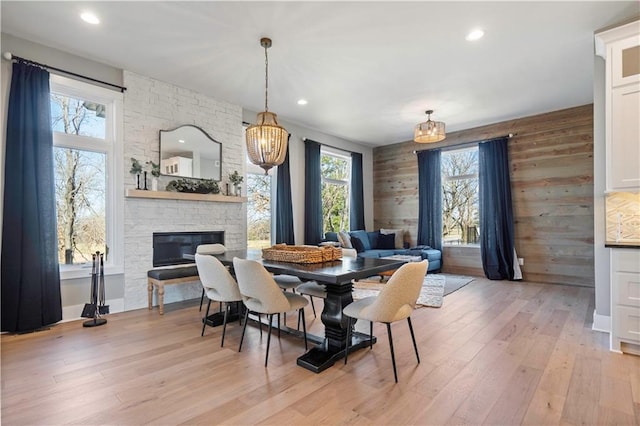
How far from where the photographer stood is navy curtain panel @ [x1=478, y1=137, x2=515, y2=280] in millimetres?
5645

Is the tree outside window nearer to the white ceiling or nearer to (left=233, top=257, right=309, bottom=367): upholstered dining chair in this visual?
the white ceiling

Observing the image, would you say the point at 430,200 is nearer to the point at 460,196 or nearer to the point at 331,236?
the point at 460,196

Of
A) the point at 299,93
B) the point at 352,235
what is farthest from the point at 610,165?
the point at 352,235

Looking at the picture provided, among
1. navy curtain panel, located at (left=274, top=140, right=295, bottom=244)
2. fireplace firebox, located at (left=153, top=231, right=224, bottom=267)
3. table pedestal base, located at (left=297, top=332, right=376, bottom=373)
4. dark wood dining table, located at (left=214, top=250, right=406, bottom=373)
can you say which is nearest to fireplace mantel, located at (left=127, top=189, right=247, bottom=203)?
fireplace firebox, located at (left=153, top=231, right=224, bottom=267)

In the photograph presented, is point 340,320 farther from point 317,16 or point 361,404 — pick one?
point 317,16

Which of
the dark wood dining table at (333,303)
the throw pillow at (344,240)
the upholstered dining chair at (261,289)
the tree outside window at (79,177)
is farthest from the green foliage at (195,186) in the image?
the throw pillow at (344,240)

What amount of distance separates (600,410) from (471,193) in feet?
16.4

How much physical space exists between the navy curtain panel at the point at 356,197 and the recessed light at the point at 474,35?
4.09 m

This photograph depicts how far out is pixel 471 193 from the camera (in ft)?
20.9

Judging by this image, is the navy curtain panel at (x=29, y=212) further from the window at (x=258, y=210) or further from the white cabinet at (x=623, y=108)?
the white cabinet at (x=623, y=108)

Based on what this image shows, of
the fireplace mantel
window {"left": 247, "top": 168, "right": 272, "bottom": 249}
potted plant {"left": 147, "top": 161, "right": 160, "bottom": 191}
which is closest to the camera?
the fireplace mantel

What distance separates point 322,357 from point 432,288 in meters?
3.04

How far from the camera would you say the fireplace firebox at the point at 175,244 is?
163 inches

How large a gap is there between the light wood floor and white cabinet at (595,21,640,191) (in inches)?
56.1
